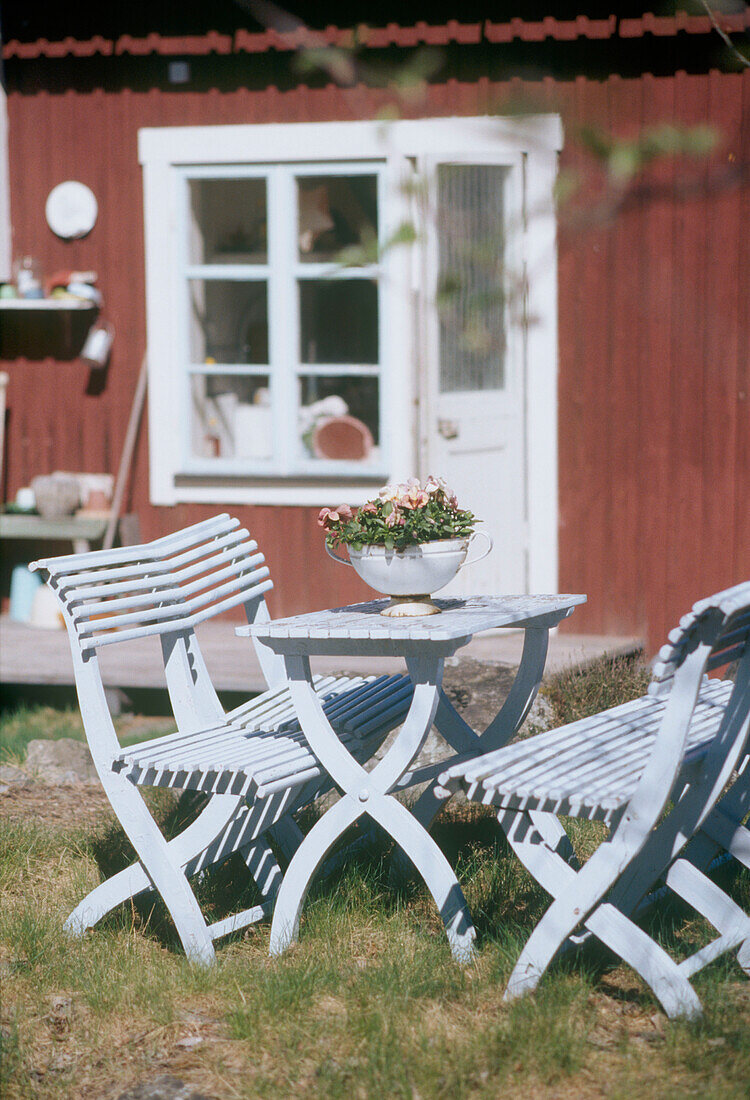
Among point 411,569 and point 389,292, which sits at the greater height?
point 389,292

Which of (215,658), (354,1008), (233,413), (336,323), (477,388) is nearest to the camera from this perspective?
(354,1008)

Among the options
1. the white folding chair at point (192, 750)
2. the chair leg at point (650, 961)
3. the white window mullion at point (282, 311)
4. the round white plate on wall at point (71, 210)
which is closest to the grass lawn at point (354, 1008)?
the chair leg at point (650, 961)

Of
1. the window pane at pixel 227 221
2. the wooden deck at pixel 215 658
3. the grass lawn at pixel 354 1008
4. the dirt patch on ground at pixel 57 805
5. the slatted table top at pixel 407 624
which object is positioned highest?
the window pane at pixel 227 221

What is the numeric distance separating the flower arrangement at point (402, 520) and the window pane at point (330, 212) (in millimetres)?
3229

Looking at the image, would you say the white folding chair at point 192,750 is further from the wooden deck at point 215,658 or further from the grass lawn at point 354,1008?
the wooden deck at point 215,658

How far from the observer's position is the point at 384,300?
6340mm

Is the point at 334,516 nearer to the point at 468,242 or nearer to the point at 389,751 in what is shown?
the point at 389,751

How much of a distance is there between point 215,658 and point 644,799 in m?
3.60

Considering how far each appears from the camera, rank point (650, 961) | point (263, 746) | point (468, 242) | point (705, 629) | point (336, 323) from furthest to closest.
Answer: point (336, 323) → point (468, 242) → point (263, 746) → point (650, 961) → point (705, 629)

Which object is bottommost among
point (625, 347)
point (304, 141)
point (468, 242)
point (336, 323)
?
point (625, 347)

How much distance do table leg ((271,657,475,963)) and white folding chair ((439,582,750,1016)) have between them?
0.56ft

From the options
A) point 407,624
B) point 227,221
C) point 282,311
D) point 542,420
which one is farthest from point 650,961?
point 227,221

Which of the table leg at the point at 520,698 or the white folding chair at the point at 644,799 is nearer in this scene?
the white folding chair at the point at 644,799

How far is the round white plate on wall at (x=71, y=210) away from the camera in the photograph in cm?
675
